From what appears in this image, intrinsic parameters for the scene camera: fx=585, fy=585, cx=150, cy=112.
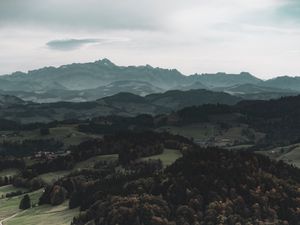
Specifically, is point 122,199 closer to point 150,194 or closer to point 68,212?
point 150,194

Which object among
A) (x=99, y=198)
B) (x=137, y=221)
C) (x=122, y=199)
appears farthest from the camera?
(x=99, y=198)

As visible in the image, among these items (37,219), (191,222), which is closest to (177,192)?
(191,222)

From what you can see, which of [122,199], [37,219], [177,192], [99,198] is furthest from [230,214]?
[37,219]

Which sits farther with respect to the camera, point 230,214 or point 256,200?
point 256,200

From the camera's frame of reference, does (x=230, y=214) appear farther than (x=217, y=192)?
No

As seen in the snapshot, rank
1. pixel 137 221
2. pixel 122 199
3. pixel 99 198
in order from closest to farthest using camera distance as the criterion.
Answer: pixel 137 221 → pixel 122 199 → pixel 99 198

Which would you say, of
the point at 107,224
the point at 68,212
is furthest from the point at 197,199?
the point at 68,212

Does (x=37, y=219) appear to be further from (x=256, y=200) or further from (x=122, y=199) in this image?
Answer: (x=256, y=200)
